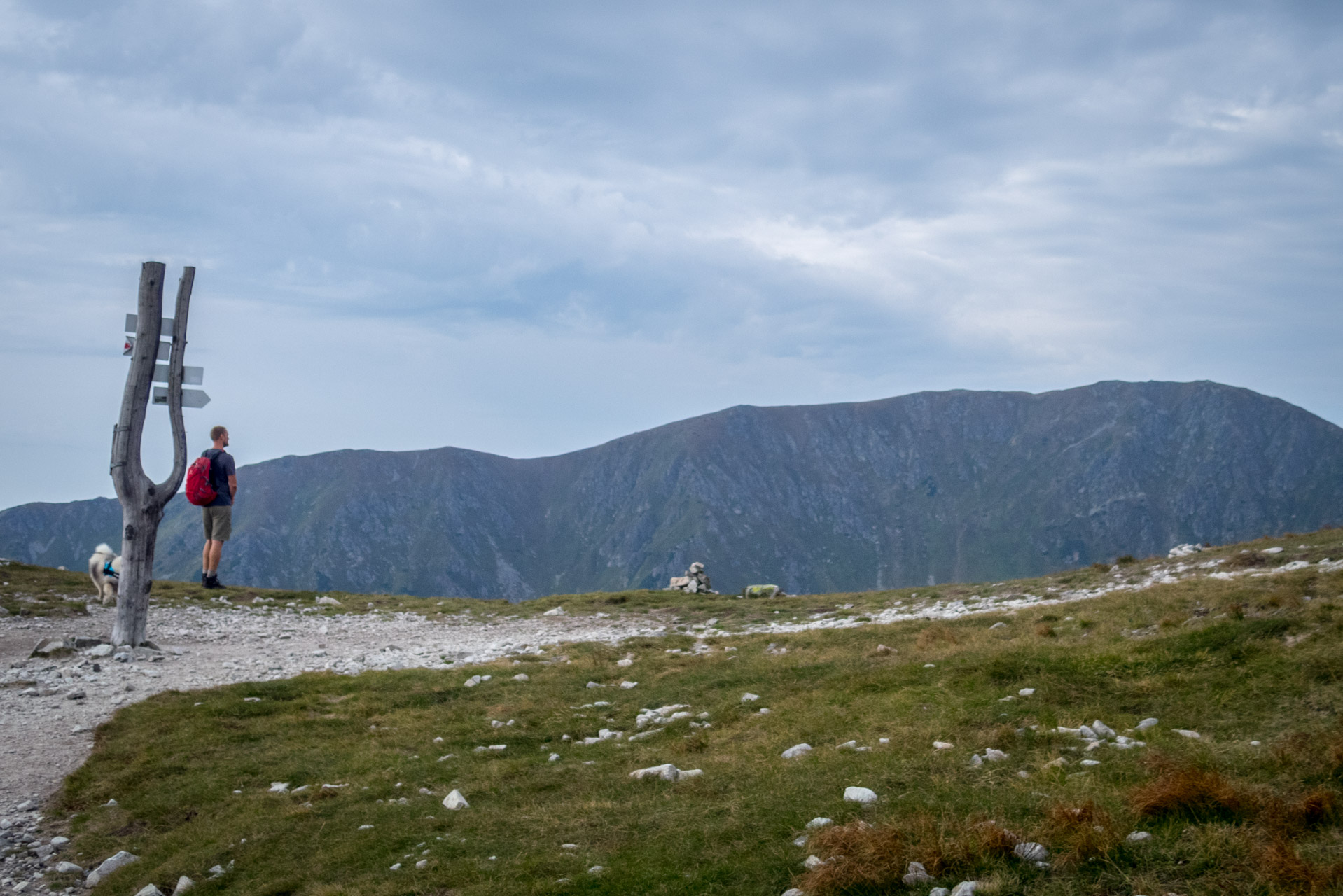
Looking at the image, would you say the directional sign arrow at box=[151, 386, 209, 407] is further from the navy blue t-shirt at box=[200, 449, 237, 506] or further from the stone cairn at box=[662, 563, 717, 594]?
the stone cairn at box=[662, 563, 717, 594]

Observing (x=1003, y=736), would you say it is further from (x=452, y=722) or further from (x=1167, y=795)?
(x=452, y=722)

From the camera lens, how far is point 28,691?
16.2m

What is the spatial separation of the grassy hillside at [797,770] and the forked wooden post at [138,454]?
5496 mm

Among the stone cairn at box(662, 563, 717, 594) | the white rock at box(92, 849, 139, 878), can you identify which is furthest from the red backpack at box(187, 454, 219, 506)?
the stone cairn at box(662, 563, 717, 594)

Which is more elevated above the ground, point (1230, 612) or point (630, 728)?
point (1230, 612)

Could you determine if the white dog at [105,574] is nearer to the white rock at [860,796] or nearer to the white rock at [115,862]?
the white rock at [115,862]

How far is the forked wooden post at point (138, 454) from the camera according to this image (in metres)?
20.6

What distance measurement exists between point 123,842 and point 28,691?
308 inches

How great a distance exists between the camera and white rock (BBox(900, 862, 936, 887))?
6406 millimetres

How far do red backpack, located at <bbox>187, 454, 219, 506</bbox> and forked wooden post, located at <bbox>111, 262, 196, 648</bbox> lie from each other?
1184mm

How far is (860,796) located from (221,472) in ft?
69.8

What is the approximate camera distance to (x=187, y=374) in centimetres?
2269

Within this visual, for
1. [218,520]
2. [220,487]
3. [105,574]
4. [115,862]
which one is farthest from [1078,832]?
[105,574]

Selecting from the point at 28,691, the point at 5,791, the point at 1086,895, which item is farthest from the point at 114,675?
the point at 1086,895
